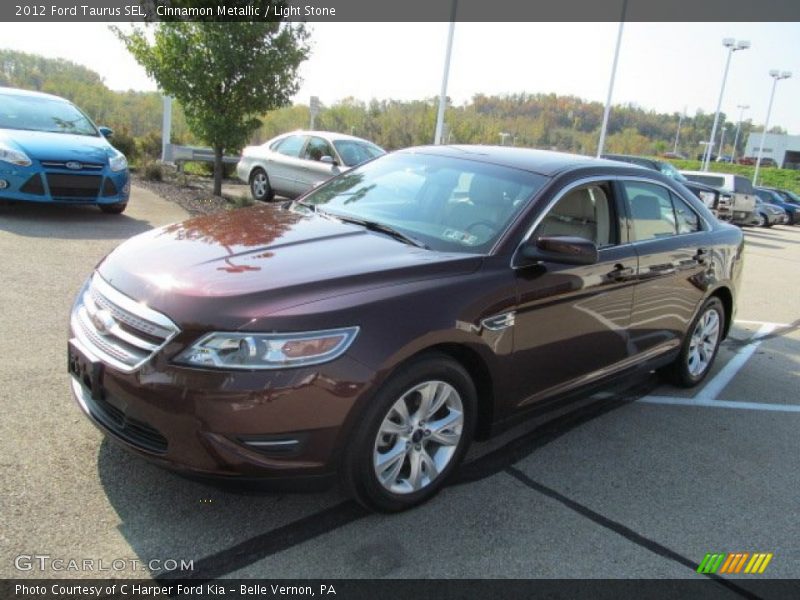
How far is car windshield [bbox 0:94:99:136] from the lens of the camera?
30.0 feet

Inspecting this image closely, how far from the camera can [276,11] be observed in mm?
11461

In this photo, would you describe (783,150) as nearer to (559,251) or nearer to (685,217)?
(685,217)

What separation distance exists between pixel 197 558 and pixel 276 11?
1071 cm

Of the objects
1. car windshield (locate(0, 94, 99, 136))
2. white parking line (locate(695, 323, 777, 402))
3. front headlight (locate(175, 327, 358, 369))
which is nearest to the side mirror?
front headlight (locate(175, 327, 358, 369))

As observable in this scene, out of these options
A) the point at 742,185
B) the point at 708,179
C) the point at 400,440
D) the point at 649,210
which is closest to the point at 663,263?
the point at 649,210

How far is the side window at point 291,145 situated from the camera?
42.7ft

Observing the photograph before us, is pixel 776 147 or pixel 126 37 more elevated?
pixel 776 147

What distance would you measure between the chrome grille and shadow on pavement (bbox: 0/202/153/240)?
5.43m

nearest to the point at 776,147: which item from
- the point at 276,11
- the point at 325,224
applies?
the point at 276,11

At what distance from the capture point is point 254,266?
3.04 metres

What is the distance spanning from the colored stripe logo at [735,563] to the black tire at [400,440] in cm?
121

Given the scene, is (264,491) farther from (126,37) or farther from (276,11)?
(126,37)

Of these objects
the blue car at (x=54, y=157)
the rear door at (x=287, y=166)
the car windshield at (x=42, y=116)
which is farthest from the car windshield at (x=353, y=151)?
the car windshield at (x=42, y=116)

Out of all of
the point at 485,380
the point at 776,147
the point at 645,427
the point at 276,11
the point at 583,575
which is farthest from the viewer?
the point at 776,147
